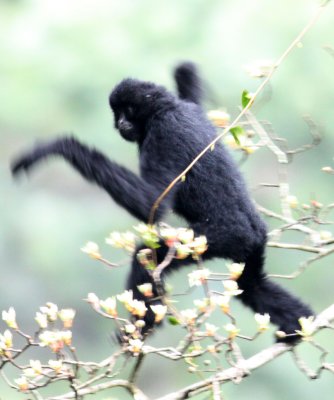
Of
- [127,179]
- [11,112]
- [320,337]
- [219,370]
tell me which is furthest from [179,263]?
[11,112]

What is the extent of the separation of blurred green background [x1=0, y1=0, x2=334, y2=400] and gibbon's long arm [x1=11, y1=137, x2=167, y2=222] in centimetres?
685

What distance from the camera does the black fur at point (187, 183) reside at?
482 centimetres

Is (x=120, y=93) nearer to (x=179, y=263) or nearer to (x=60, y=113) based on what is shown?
(x=179, y=263)

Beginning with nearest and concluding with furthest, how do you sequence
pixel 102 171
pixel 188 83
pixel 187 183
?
pixel 102 171, pixel 187 183, pixel 188 83

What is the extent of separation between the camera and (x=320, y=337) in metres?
11.9

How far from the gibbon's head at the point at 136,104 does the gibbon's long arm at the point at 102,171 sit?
54 centimetres

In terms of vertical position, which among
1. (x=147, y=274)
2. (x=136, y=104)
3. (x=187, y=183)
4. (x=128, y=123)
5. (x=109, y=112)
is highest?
(x=136, y=104)

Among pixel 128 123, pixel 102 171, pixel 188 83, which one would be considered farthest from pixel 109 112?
pixel 102 171

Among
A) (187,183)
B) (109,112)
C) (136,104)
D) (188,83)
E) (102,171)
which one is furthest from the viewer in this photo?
(109,112)

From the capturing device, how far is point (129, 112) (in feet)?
17.5

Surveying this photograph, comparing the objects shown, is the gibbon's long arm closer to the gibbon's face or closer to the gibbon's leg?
the gibbon's leg

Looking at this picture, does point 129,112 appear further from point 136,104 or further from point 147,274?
point 147,274

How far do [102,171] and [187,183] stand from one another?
523 mm

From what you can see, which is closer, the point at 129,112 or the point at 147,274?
the point at 147,274
